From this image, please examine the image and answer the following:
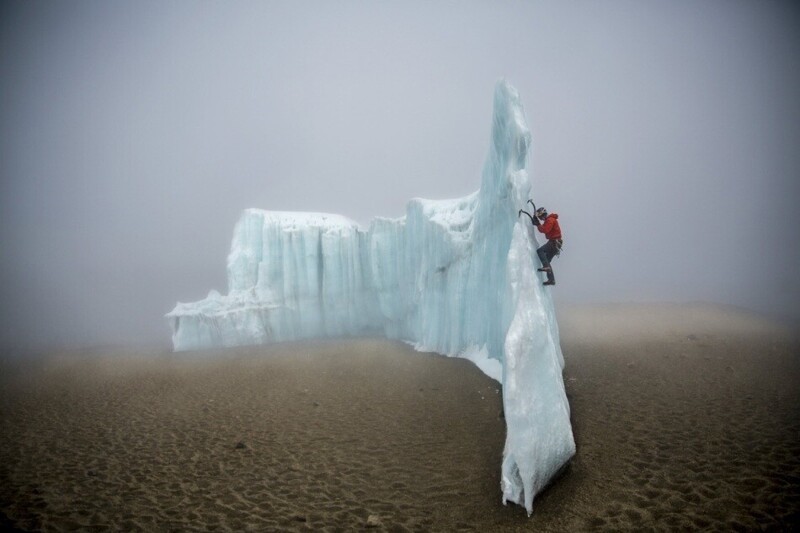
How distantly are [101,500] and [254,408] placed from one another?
4107mm

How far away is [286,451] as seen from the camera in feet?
22.3

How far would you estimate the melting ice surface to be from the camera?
530cm

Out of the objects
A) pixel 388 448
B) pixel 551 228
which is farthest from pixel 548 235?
pixel 388 448

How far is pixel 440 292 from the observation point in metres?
14.2

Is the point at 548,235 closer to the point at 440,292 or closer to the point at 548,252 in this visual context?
the point at 548,252

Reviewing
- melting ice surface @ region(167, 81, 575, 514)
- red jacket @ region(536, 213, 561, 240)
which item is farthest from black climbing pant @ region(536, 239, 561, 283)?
melting ice surface @ region(167, 81, 575, 514)

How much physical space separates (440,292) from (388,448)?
8.23 m

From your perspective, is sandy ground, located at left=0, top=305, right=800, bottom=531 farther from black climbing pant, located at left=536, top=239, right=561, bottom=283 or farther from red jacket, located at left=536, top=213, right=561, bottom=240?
red jacket, located at left=536, top=213, right=561, bottom=240

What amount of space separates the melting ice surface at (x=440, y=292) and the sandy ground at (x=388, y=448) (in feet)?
3.33

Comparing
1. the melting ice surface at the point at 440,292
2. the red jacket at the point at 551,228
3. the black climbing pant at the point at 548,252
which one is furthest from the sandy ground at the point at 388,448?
the red jacket at the point at 551,228

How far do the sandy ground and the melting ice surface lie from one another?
1.01 meters

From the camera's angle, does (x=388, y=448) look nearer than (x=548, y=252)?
Yes

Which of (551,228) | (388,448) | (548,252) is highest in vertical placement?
(551,228)

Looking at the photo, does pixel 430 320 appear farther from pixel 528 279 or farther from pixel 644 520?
pixel 644 520
